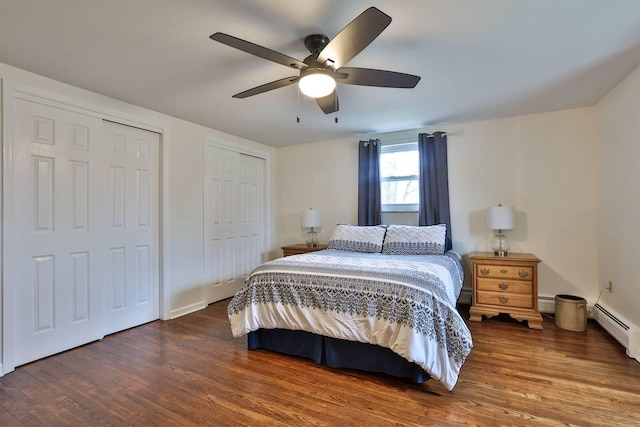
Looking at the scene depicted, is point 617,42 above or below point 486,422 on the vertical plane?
above

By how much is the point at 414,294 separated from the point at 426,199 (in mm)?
2150

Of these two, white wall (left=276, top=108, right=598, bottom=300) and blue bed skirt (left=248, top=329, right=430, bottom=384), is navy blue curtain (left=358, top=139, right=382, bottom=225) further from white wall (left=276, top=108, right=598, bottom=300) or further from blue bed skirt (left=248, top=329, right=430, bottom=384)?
blue bed skirt (left=248, top=329, right=430, bottom=384)

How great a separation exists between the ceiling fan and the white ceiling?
19cm

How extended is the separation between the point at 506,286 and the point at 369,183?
200cm

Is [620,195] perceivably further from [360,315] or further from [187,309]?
[187,309]

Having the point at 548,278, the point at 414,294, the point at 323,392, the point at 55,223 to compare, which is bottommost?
the point at 323,392

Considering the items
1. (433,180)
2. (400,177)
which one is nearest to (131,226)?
(400,177)

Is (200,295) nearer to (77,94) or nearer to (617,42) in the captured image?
(77,94)

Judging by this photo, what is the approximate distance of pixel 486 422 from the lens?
5.39 feet

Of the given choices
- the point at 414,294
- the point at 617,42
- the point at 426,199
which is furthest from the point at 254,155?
the point at 617,42

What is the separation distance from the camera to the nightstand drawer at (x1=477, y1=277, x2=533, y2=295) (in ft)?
10.1

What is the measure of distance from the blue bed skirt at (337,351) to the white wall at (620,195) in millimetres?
1967

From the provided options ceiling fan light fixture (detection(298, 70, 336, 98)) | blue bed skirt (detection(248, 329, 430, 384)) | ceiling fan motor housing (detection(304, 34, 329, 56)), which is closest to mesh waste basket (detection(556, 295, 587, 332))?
blue bed skirt (detection(248, 329, 430, 384))

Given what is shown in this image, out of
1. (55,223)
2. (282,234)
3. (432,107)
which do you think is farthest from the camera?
(282,234)
